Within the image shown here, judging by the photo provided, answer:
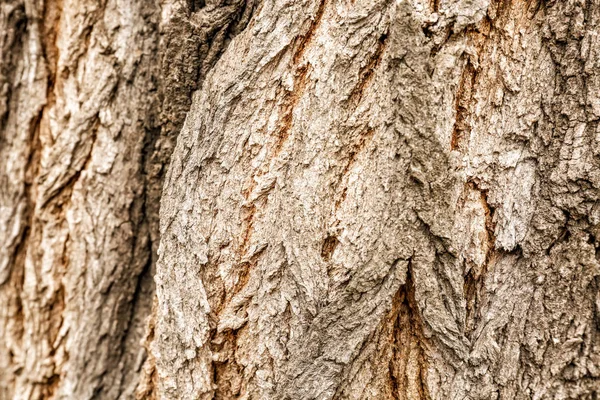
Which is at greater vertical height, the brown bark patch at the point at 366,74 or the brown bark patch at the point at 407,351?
the brown bark patch at the point at 366,74

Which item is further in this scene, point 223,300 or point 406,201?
point 223,300

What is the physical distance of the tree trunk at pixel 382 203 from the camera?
4.00 ft

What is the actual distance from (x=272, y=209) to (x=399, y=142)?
345 millimetres

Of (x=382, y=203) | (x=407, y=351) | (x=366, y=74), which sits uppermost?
(x=366, y=74)

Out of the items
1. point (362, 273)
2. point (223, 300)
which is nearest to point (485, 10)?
point (362, 273)

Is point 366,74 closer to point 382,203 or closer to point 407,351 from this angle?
point 382,203

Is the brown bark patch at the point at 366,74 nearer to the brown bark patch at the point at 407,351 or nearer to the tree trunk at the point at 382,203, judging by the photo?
the tree trunk at the point at 382,203

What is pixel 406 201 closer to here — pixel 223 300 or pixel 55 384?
pixel 223 300

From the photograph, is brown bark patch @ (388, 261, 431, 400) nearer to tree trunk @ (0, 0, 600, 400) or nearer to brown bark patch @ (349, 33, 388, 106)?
tree trunk @ (0, 0, 600, 400)

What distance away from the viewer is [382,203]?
4.04 feet

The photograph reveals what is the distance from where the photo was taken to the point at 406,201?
123 centimetres

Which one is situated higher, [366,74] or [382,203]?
[366,74]

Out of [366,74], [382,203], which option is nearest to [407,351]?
[382,203]

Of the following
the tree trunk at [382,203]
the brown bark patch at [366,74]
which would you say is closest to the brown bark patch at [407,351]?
the tree trunk at [382,203]
